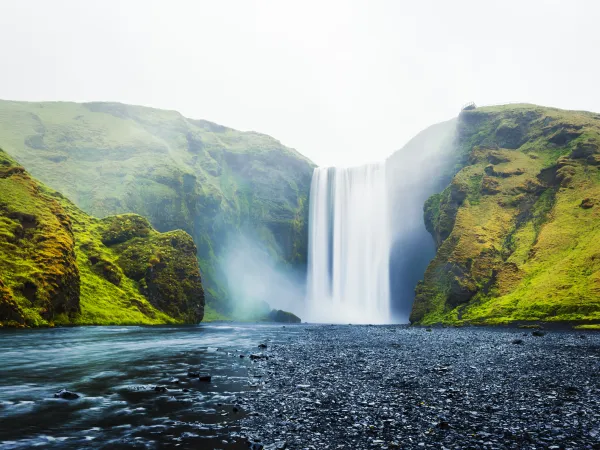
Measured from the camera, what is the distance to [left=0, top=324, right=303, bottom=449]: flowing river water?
29.6ft

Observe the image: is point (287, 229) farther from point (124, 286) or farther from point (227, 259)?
point (124, 286)

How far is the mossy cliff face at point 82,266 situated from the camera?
51906 mm

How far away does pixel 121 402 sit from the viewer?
41.3 feet

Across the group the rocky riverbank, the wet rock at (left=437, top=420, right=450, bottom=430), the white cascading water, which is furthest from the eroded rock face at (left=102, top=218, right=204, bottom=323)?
the wet rock at (left=437, top=420, right=450, bottom=430)

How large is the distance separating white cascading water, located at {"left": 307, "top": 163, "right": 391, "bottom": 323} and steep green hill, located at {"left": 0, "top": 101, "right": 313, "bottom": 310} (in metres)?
22.6

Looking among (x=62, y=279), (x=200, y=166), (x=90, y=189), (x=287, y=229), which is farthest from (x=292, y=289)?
(x=62, y=279)

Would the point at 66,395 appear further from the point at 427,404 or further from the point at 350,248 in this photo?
the point at 350,248

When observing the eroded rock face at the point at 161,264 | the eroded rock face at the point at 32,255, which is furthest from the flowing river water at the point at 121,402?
the eroded rock face at the point at 161,264

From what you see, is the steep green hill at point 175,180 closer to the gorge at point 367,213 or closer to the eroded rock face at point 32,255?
the gorge at point 367,213

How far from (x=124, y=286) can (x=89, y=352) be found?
59063 mm

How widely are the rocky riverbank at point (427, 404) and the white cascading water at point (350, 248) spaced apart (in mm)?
107547

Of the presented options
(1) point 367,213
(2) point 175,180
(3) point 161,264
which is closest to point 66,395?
(3) point 161,264

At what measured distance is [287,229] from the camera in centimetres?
17138

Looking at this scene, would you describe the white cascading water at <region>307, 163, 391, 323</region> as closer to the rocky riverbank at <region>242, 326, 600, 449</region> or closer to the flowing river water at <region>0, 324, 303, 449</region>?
the rocky riverbank at <region>242, 326, 600, 449</region>
